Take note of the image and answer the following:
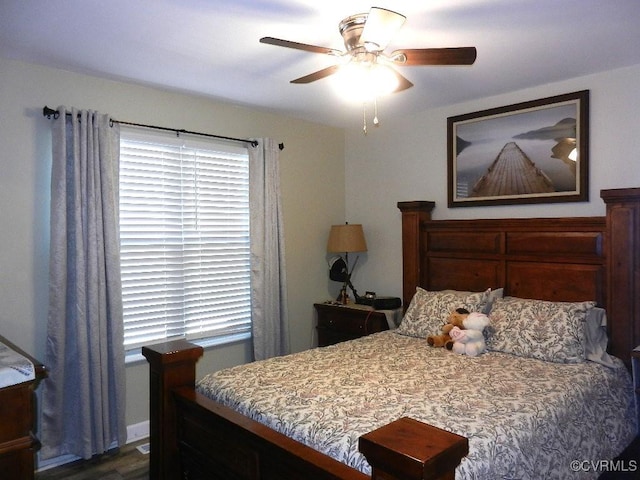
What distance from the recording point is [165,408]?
228 cm

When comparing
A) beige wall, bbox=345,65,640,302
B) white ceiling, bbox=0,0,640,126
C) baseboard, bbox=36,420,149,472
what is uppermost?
white ceiling, bbox=0,0,640,126

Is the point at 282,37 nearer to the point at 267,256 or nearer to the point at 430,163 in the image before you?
the point at 267,256

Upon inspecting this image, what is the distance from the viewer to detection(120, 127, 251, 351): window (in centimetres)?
322

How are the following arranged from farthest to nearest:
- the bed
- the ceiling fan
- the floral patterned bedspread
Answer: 1. the ceiling fan
2. the floral patterned bedspread
3. the bed

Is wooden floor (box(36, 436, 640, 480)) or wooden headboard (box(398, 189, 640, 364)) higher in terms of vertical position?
wooden headboard (box(398, 189, 640, 364))

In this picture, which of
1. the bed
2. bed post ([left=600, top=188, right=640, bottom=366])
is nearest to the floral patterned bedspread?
the bed

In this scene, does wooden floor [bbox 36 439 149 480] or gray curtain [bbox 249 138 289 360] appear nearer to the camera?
wooden floor [bbox 36 439 149 480]

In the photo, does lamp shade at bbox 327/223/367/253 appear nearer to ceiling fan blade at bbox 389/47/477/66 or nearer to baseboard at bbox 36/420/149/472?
baseboard at bbox 36/420/149/472

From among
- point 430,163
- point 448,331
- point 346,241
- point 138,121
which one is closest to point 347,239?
point 346,241

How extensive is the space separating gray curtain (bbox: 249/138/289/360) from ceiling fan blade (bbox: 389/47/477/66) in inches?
77.9

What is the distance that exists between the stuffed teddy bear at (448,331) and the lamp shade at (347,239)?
129 centimetres

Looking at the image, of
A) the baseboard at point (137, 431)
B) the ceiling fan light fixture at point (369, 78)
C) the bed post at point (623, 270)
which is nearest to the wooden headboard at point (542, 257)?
the bed post at point (623, 270)

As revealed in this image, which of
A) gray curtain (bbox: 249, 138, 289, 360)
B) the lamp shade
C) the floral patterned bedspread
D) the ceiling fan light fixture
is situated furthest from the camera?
the lamp shade

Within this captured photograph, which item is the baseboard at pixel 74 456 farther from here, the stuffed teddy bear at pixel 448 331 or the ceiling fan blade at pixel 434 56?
the ceiling fan blade at pixel 434 56
